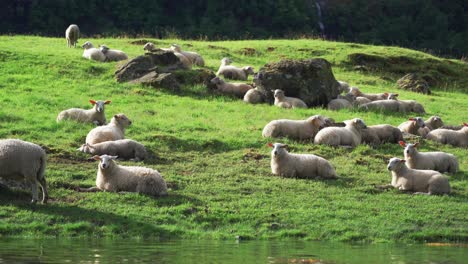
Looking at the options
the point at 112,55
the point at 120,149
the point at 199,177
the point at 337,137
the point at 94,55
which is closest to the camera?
the point at 199,177

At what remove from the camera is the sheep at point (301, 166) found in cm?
2258

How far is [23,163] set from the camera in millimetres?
19047

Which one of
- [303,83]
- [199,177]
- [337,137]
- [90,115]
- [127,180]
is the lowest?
[199,177]

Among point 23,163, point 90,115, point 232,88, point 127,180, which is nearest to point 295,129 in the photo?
point 90,115

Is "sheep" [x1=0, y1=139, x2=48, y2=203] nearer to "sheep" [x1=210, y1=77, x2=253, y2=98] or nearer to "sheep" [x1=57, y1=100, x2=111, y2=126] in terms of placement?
"sheep" [x1=57, y1=100, x2=111, y2=126]

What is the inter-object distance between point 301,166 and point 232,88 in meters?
11.3

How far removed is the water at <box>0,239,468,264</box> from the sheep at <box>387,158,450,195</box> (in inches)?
152

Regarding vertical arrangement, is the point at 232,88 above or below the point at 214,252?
above

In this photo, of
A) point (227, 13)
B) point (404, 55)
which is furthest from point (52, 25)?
point (404, 55)

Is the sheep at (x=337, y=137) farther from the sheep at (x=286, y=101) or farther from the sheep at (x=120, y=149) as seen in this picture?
the sheep at (x=286, y=101)

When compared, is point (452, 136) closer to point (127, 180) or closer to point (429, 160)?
point (429, 160)

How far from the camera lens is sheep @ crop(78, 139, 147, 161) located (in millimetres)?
23062

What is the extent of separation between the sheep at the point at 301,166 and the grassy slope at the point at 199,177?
388mm

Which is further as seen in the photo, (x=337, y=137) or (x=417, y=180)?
(x=337, y=137)
